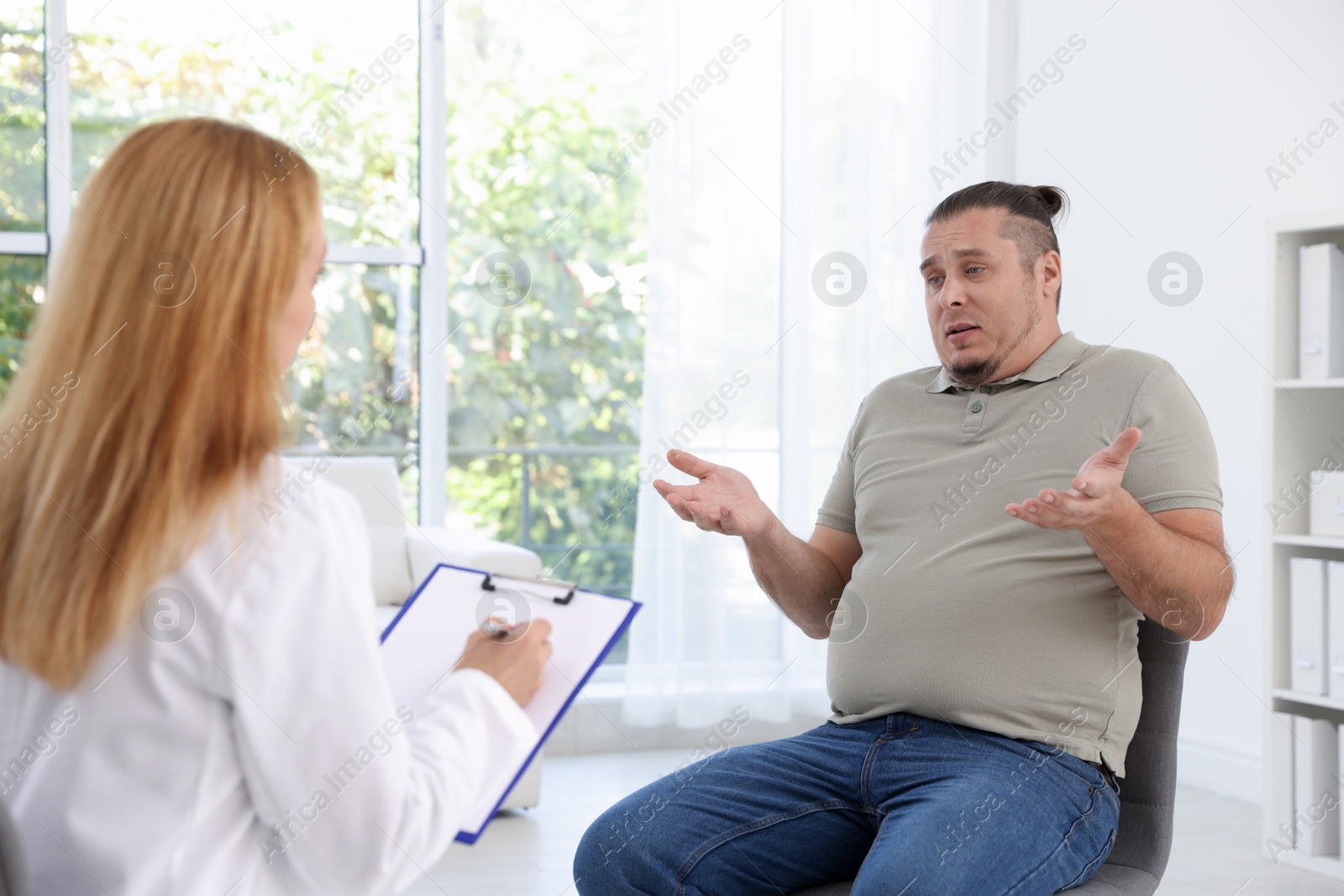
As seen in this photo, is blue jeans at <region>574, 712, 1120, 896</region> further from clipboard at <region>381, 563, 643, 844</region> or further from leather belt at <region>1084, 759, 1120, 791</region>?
clipboard at <region>381, 563, 643, 844</region>

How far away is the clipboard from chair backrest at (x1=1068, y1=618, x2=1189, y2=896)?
74 centimetres

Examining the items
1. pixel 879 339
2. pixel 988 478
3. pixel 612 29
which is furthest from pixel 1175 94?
pixel 988 478

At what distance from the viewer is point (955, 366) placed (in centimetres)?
170

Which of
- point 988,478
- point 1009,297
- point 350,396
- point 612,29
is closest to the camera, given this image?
point 988,478

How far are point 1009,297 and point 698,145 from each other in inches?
78.6

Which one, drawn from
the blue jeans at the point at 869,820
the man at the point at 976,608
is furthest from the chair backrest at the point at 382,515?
the blue jeans at the point at 869,820

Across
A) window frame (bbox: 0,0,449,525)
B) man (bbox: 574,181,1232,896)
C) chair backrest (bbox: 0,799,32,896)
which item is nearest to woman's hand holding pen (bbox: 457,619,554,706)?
chair backrest (bbox: 0,799,32,896)

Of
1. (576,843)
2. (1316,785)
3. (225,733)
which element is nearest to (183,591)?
(225,733)

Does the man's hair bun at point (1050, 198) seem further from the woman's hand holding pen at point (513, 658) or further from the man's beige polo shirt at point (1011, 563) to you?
the woman's hand holding pen at point (513, 658)

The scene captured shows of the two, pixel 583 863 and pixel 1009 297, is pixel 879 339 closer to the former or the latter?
pixel 1009 297

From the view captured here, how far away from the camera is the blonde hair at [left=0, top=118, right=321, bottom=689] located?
2.47 feet

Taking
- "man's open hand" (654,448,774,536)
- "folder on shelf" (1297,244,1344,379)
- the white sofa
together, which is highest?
"folder on shelf" (1297,244,1344,379)

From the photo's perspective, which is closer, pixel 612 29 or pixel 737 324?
pixel 737 324

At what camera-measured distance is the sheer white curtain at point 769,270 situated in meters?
3.51
